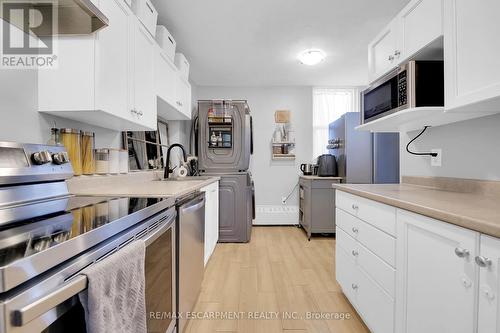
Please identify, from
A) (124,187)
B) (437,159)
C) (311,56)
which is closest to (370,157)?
(311,56)

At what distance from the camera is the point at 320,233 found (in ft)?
11.4

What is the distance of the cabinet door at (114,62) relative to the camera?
1271 mm

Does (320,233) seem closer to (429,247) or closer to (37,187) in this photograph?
(429,247)

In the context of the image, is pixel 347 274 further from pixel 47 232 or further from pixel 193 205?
pixel 47 232

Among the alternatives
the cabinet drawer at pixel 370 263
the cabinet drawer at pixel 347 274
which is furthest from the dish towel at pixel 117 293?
the cabinet drawer at pixel 347 274

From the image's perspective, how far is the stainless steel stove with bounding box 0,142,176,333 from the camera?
39 centimetres

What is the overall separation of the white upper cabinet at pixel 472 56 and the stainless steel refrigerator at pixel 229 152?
2.35 meters

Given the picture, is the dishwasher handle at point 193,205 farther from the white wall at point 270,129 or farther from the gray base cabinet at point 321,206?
the white wall at point 270,129

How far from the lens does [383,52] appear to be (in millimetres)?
1794

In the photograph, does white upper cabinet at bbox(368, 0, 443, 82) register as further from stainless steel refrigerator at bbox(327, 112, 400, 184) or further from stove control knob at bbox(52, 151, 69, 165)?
stove control knob at bbox(52, 151, 69, 165)

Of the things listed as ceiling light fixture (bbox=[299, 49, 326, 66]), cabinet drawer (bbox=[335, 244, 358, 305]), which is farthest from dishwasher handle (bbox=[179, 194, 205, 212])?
ceiling light fixture (bbox=[299, 49, 326, 66])

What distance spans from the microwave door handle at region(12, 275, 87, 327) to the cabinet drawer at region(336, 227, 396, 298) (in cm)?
125

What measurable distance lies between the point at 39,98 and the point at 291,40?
2362 millimetres

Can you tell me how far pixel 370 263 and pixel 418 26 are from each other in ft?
4.65
